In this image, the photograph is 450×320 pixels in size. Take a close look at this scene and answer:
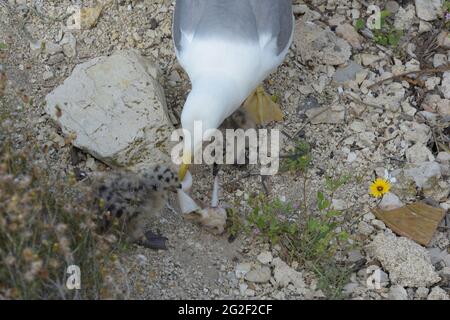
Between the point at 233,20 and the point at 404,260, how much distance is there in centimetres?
135

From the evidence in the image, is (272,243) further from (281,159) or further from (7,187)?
(7,187)

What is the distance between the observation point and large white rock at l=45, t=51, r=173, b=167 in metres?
3.59

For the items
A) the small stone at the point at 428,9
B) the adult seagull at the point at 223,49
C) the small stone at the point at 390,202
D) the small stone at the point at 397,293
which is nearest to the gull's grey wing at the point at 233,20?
the adult seagull at the point at 223,49

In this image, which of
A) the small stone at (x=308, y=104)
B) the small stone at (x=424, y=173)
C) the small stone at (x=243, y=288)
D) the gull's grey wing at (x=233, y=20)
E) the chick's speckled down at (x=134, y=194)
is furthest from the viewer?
the small stone at (x=308, y=104)

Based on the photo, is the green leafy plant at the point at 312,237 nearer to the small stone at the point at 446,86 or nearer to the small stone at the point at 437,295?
the small stone at the point at 437,295

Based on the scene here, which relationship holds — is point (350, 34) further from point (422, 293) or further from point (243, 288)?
point (243, 288)

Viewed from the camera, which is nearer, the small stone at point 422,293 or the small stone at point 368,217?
the small stone at point 422,293

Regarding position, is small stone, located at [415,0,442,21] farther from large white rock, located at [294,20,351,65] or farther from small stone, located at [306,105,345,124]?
small stone, located at [306,105,345,124]

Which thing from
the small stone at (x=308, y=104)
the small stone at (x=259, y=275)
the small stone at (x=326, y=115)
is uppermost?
the small stone at (x=308, y=104)

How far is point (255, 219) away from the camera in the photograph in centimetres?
331

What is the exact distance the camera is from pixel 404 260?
3.34 m

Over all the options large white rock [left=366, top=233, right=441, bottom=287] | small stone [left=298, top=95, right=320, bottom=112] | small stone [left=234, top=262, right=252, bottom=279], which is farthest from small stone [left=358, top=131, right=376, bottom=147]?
small stone [left=234, top=262, right=252, bottom=279]

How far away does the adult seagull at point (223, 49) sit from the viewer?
3.16 m

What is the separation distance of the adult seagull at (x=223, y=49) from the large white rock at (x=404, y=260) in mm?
923
